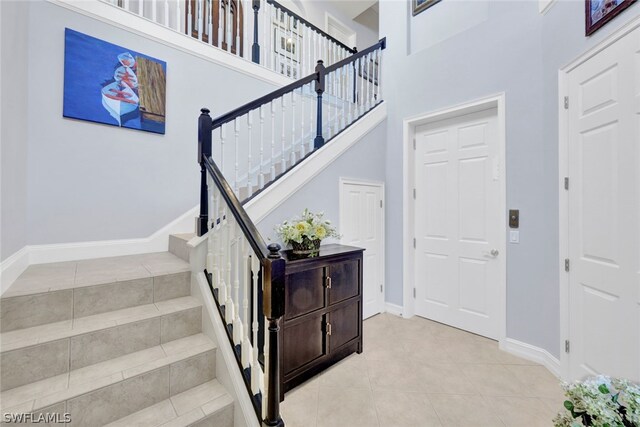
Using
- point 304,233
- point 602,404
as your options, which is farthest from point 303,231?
point 602,404

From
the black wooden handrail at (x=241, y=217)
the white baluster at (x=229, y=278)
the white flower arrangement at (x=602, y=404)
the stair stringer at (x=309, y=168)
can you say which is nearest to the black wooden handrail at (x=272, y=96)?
the black wooden handrail at (x=241, y=217)

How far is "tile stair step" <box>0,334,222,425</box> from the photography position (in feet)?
3.92

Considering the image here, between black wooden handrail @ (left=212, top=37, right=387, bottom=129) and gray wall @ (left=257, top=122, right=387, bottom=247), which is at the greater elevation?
black wooden handrail @ (left=212, top=37, right=387, bottom=129)

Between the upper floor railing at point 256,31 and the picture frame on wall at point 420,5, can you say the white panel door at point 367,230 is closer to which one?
the upper floor railing at point 256,31

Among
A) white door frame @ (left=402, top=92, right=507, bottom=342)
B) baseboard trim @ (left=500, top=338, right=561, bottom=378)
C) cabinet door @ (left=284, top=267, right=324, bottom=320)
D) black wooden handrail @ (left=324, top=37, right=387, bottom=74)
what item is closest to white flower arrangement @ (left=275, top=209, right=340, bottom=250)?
cabinet door @ (left=284, top=267, right=324, bottom=320)

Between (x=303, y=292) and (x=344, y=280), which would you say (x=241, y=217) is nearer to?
(x=303, y=292)

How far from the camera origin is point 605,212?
180 cm

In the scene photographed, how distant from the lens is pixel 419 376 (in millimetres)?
2221

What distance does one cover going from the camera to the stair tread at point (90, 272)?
1577mm

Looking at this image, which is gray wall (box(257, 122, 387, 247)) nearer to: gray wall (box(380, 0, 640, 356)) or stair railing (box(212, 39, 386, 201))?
stair railing (box(212, 39, 386, 201))

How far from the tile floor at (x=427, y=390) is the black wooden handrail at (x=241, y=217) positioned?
1200 millimetres

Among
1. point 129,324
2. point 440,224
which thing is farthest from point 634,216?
point 129,324

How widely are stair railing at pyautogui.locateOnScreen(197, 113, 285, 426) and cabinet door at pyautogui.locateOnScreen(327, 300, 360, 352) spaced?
0.65 meters

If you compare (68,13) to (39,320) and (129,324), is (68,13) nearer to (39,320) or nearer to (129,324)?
(39,320)
